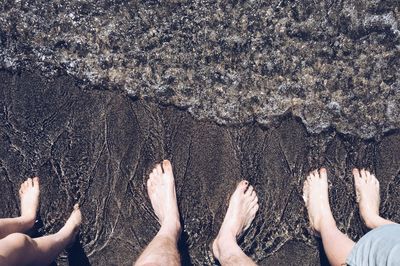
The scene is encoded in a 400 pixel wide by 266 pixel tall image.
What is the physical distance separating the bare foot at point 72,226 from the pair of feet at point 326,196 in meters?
1.47

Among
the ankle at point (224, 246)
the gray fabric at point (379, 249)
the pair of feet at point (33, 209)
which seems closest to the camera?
the gray fabric at point (379, 249)

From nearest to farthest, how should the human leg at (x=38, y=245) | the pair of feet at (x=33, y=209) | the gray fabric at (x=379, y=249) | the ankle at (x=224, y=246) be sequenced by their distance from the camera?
the gray fabric at (x=379, y=249)
the human leg at (x=38, y=245)
the ankle at (x=224, y=246)
the pair of feet at (x=33, y=209)

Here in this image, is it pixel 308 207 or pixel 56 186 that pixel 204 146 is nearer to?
pixel 308 207

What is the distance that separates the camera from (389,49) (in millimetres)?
2994

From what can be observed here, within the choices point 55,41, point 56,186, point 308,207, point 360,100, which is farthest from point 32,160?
point 360,100

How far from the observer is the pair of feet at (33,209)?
298 cm

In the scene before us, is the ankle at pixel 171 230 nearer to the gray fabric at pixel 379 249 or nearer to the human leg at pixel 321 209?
the human leg at pixel 321 209

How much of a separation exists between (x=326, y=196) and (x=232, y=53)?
109cm

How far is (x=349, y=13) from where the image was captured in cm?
298

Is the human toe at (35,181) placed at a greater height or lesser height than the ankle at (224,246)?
greater

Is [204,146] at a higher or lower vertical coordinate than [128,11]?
lower

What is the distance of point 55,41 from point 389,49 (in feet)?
6.97

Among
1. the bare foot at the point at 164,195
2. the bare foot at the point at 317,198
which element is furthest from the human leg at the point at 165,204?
the bare foot at the point at 317,198

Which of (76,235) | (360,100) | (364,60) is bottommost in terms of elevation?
(76,235)
